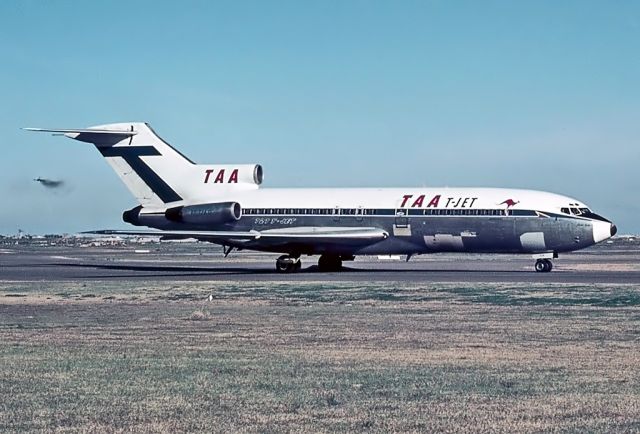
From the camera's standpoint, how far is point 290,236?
46.2 m

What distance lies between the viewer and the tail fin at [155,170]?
1954 inches

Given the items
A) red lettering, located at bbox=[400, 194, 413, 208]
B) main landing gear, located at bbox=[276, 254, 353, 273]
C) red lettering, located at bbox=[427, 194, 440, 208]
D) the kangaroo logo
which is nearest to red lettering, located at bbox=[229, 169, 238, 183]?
main landing gear, located at bbox=[276, 254, 353, 273]

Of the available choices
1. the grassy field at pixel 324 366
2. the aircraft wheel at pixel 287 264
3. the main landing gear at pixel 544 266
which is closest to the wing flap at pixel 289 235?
the aircraft wheel at pixel 287 264

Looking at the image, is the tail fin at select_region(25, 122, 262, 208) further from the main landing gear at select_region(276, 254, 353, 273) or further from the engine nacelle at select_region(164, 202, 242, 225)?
the main landing gear at select_region(276, 254, 353, 273)

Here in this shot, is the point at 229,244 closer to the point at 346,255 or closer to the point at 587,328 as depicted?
the point at 346,255

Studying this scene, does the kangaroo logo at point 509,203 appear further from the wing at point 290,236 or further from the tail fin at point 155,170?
the tail fin at point 155,170

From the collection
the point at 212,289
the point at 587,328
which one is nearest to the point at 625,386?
the point at 587,328

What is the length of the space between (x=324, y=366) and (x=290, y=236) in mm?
32324

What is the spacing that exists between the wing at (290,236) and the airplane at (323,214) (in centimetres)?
5

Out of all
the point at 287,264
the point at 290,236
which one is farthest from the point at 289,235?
the point at 287,264

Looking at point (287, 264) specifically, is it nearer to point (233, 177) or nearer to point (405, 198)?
point (233, 177)

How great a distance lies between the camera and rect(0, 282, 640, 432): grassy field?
10133mm

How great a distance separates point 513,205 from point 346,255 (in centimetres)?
846

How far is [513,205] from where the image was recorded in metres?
43.4
